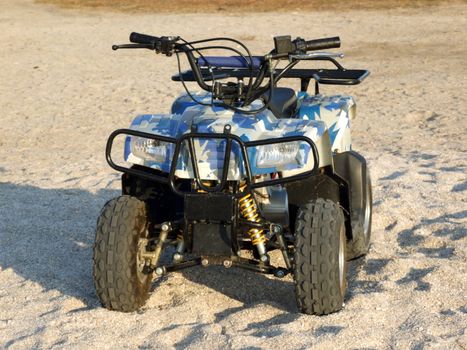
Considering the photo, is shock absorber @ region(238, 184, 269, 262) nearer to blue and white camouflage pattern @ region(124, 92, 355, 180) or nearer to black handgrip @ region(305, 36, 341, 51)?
blue and white camouflage pattern @ region(124, 92, 355, 180)

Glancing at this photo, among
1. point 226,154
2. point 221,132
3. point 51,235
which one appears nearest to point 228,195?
point 226,154

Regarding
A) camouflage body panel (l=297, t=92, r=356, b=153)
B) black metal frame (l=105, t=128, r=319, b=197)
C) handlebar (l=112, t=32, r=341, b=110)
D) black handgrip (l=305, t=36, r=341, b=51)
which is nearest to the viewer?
black metal frame (l=105, t=128, r=319, b=197)

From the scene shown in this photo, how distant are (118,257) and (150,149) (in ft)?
1.75

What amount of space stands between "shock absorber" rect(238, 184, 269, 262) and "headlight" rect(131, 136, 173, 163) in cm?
43

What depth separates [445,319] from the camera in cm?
443

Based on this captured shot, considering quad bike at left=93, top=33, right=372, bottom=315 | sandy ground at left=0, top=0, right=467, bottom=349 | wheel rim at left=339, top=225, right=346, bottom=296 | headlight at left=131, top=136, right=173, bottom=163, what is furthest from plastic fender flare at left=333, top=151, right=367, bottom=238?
headlight at left=131, top=136, right=173, bottom=163

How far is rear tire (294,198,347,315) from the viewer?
434 cm

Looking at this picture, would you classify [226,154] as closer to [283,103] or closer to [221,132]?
[221,132]

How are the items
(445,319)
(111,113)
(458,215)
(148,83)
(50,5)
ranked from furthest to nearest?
(50,5) < (148,83) < (111,113) < (458,215) < (445,319)

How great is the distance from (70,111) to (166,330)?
23.9ft

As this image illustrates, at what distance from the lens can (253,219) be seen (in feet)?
15.2

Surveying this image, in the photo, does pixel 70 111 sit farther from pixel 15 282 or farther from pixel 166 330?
pixel 166 330

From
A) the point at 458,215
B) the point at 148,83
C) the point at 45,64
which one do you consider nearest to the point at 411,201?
the point at 458,215

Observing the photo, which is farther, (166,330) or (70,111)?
(70,111)
